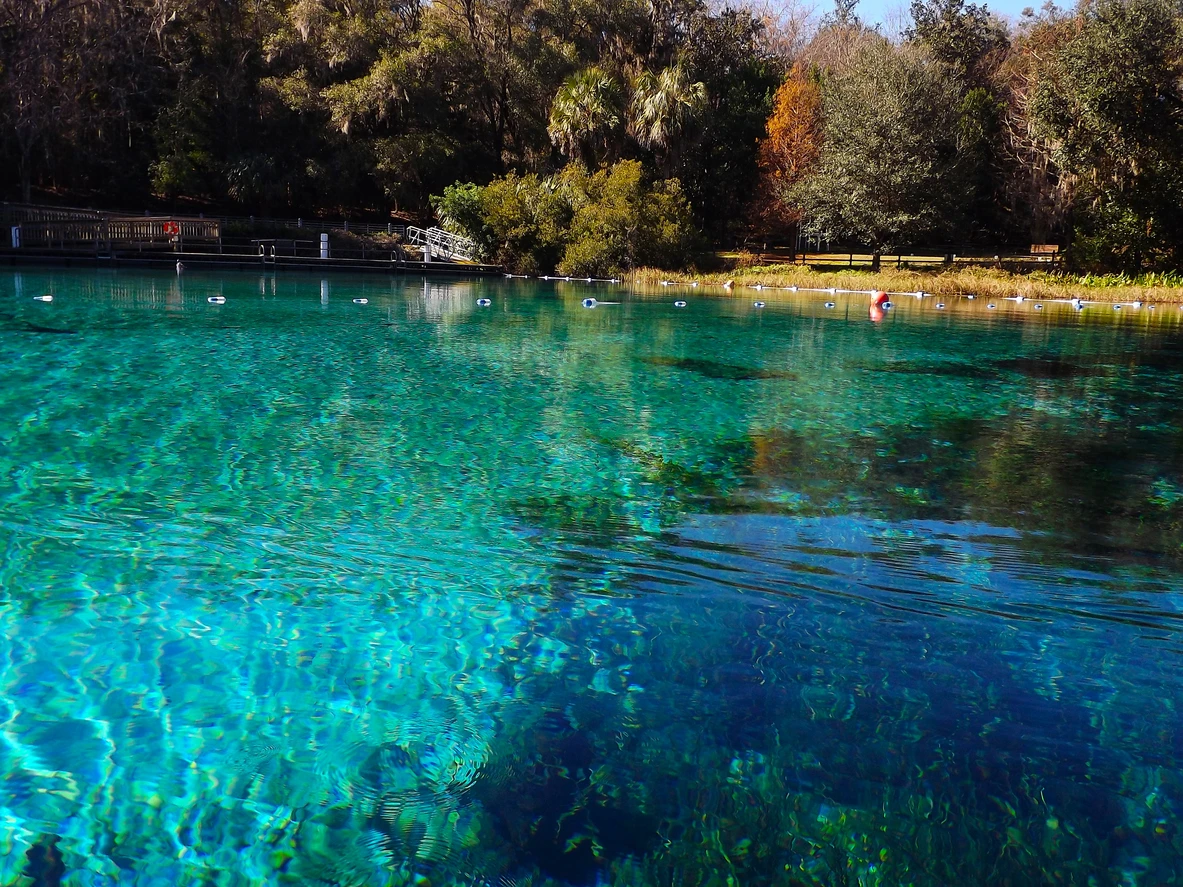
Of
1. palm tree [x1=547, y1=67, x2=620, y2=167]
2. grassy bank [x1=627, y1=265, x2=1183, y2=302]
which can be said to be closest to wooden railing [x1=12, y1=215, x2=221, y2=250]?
palm tree [x1=547, y1=67, x2=620, y2=167]

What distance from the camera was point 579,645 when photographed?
4520mm

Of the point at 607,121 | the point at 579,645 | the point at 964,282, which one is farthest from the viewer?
the point at 607,121

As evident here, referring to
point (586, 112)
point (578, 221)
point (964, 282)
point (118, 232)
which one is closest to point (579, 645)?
point (964, 282)

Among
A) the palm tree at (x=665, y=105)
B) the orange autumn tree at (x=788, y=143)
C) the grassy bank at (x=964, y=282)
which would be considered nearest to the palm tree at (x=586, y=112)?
the palm tree at (x=665, y=105)

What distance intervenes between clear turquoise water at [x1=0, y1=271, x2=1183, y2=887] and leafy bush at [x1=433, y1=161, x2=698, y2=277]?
24.9m

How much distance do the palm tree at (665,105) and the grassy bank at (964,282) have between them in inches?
227

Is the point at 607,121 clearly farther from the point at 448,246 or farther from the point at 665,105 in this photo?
the point at 448,246

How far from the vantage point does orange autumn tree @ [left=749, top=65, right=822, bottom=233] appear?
41.2 metres

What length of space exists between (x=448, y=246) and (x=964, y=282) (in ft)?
65.2

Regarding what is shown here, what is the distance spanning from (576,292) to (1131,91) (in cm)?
1925

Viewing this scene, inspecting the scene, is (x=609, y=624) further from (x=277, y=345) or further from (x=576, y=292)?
(x=576, y=292)

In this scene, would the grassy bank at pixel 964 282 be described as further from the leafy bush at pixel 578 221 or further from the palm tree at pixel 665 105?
the palm tree at pixel 665 105

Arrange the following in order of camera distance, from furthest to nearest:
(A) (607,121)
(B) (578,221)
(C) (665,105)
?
1. (A) (607,121)
2. (C) (665,105)
3. (B) (578,221)

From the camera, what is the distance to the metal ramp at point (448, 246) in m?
36.3
